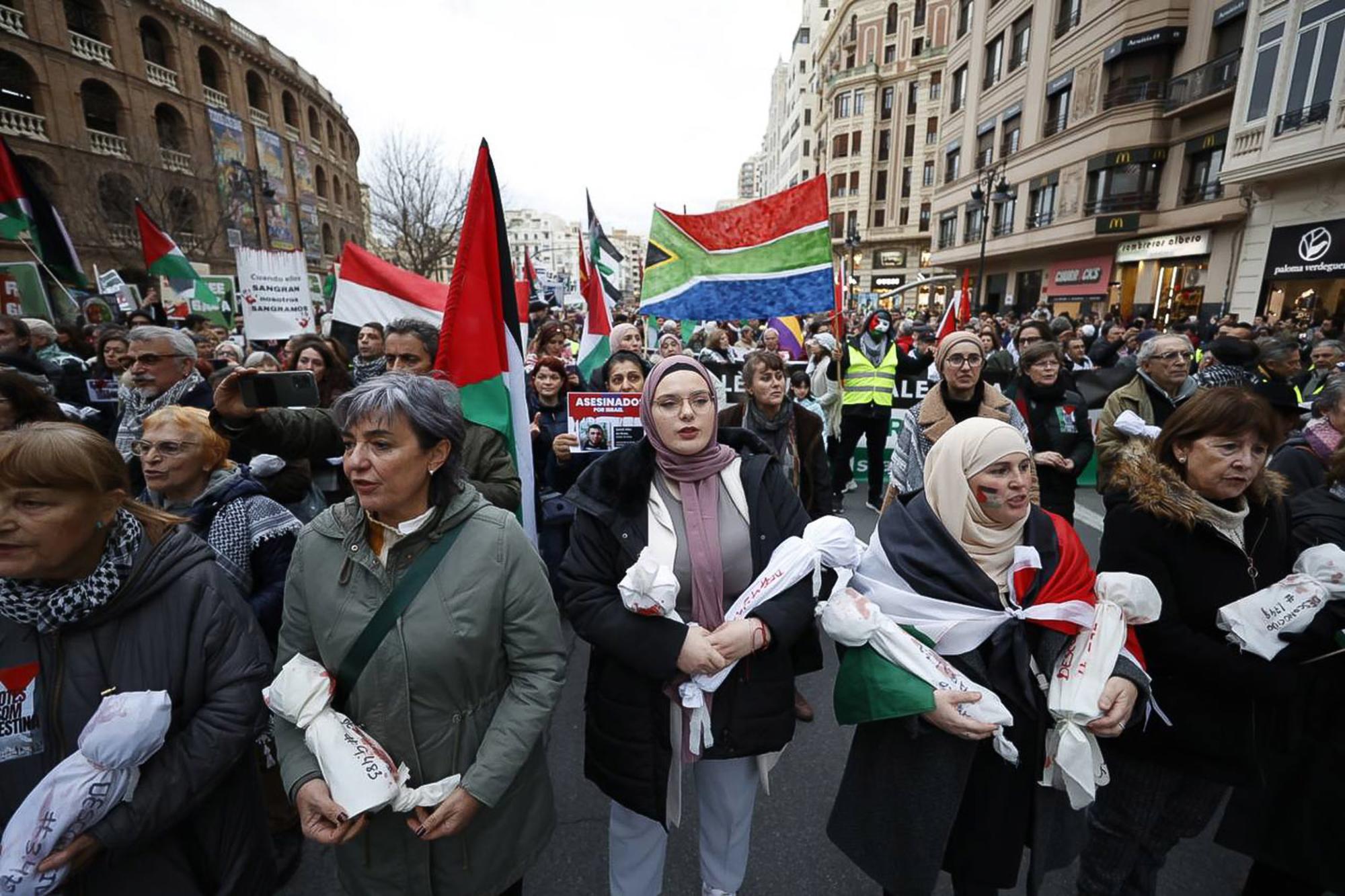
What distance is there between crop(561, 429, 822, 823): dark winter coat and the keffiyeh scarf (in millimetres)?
2783

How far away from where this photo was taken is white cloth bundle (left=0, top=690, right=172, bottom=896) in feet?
4.43

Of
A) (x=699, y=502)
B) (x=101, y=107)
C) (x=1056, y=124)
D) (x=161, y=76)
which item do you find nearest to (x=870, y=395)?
(x=699, y=502)

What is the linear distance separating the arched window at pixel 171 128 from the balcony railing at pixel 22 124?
5.43 m

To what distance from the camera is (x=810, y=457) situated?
13.4ft

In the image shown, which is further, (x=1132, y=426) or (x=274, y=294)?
(x=274, y=294)

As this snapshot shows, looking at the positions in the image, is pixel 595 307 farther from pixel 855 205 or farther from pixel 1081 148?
pixel 855 205

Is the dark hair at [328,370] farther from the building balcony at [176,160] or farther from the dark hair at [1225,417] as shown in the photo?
the building balcony at [176,160]

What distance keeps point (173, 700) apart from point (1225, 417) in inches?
129

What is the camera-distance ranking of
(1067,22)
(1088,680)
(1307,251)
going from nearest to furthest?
(1088,680), (1307,251), (1067,22)

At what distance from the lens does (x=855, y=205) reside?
159ft

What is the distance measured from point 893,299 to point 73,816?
2013 inches

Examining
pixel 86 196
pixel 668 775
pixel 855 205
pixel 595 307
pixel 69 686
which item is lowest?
pixel 668 775

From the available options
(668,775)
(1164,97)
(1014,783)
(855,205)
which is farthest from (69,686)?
(855,205)

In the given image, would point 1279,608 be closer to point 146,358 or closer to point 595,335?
point 146,358
